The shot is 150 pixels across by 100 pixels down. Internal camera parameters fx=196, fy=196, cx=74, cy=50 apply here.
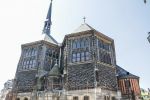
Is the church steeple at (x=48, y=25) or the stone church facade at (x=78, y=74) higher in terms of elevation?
the church steeple at (x=48, y=25)

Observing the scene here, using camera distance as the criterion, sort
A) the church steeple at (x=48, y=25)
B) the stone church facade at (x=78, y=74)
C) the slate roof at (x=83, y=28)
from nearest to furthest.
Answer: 1. the stone church facade at (x=78, y=74)
2. the slate roof at (x=83, y=28)
3. the church steeple at (x=48, y=25)

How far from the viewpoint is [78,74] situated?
1265 inches

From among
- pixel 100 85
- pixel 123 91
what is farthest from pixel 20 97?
pixel 123 91

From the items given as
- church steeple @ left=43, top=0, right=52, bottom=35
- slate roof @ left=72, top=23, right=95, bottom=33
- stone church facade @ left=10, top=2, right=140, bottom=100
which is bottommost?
stone church facade @ left=10, top=2, right=140, bottom=100

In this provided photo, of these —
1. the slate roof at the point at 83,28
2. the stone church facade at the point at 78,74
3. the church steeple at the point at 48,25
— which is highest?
the church steeple at the point at 48,25

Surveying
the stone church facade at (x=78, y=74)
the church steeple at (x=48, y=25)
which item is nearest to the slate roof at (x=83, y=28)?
the stone church facade at (x=78, y=74)

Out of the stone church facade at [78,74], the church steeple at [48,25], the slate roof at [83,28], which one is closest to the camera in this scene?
the stone church facade at [78,74]

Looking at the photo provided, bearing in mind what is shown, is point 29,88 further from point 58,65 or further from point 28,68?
point 58,65

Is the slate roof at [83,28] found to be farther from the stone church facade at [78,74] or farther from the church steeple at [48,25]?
the church steeple at [48,25]

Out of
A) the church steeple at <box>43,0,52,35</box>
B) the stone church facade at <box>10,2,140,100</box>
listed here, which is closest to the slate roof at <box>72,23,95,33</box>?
the stone church facade at <box>10,2,140,100</box>

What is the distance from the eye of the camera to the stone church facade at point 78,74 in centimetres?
3084

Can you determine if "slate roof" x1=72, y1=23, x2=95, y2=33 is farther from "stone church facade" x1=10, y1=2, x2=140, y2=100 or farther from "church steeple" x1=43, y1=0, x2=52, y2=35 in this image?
"church steeple" x1=43, y1=0, x2=52, y2=35

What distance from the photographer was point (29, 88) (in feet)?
115

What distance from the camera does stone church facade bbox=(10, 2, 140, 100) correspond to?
3084 centimetres
